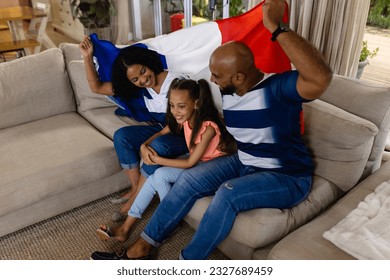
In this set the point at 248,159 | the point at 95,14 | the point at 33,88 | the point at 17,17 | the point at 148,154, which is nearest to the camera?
the point at 248,159

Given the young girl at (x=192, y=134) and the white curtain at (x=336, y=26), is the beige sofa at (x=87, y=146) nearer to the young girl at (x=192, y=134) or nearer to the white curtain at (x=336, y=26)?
the young girl at (x=192, y=134)

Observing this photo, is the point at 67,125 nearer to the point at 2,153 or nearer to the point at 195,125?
the point at 2,153

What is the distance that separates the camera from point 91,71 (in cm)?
196

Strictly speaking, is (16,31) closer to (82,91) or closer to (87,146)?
(82,91)

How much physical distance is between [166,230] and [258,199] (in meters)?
0.45

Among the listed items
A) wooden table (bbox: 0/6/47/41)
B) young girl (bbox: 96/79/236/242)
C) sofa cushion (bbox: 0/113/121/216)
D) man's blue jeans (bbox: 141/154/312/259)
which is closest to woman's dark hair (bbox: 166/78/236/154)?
young girl (bbox: 96/79/236/242)

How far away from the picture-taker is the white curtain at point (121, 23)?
5258mm

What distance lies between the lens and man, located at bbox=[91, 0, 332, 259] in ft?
4.46

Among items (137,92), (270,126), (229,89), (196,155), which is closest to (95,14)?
(137,92)

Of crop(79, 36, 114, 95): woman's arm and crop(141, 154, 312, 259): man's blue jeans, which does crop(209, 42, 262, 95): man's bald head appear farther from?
crop(79, 36, 114, 95): woman's arm

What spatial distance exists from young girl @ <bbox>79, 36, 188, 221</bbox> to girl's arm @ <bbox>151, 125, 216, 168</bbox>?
0.37 ft

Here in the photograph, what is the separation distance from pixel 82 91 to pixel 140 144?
0.70 m

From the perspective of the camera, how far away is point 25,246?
182 cm
